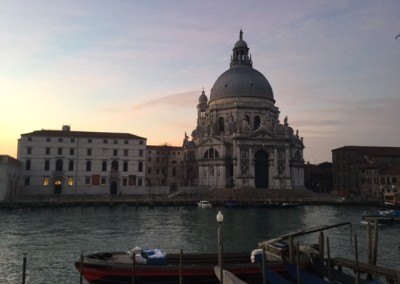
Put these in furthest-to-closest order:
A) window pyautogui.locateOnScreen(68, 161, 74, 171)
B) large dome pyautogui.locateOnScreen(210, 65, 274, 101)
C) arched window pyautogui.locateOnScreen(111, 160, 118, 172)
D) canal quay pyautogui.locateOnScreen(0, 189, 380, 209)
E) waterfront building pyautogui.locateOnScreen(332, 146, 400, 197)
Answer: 1. large dome pyautogui.locateOnScreen(210, 65, 274, 101)
2. waterfront building pyautogui.locateOnScreen(332, 146, 400, 197)
3. arched window pyautogui.locateOnScreen(111, 160, 118, 172)
4. window pyautogui.locateOnScreen(68, 161, 74, 171)
5. canal quay pyautogui.locateOnScreen(0, 189, 380, 209)

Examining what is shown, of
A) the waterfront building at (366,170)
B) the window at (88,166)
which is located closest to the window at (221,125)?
the waterfront building at (366,170)

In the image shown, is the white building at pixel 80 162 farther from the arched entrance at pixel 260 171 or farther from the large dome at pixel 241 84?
the large dome at pixel 241 84

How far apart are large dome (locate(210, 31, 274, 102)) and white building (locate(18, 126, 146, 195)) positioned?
85.8ft

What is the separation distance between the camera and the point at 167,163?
86625 mm

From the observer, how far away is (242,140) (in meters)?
74.1

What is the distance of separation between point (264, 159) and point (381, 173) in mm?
21444

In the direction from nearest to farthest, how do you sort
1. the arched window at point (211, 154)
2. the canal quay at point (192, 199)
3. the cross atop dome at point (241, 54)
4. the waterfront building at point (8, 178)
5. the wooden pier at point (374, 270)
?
the wooden pier at point (374, 270) → the waterfront building at point (8, 178) → the canal quay at point (192, 199) → the arched window at point (211, 154) → the cross atop dome at point (241, 54)

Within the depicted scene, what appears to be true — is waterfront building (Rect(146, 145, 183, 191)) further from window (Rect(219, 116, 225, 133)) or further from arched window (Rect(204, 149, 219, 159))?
window (Rect(219, 116, 225, 133))

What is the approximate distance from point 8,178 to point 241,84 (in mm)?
48066

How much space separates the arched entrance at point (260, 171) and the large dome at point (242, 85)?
15.0 meters

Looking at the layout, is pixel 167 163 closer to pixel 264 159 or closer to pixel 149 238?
pixel 264 159

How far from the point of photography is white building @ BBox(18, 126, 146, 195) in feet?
205

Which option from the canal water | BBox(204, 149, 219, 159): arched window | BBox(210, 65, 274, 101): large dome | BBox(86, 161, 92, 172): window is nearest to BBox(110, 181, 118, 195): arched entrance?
BBox(86, 161, 92, 172): window

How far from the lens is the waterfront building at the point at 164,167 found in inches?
3364
